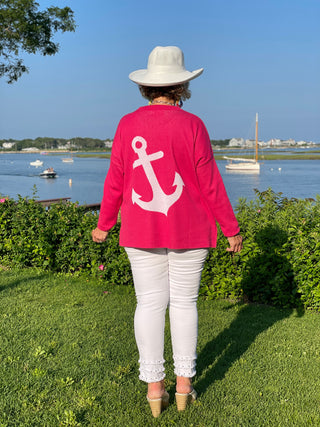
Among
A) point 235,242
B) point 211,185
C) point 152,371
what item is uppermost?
point 211,185

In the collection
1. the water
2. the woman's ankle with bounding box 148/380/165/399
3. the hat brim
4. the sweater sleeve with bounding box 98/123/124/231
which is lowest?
the water

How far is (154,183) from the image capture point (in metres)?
2.53

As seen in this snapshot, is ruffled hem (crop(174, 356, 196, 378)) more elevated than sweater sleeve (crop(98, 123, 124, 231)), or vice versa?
sweater sleeve (crop(98, 123, 124, 231))

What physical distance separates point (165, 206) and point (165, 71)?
30.0 inches

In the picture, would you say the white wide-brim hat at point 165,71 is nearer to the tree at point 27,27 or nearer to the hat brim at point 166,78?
the hat brim at point 166,78

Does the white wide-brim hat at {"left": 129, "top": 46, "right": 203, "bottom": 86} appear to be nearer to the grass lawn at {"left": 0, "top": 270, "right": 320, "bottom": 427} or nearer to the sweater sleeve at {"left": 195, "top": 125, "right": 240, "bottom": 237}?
the sweater sleeve at {"left": 195, "top": 125, "right": 240, "bottom": 237}

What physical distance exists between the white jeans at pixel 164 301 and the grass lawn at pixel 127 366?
1.13 ft

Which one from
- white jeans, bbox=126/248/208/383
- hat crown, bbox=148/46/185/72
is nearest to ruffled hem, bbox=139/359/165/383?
white jeans, bbox=126/248/208/383

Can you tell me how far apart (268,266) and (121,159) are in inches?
114

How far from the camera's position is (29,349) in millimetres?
3674

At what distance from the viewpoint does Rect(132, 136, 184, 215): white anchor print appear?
2527 mm

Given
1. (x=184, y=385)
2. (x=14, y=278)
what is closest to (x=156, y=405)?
(x=184, y=385)

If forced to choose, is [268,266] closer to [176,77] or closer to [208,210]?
[208,210]

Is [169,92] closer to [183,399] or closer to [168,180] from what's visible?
[168,180]
